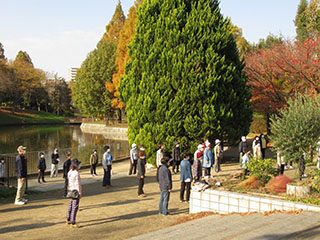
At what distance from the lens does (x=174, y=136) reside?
20.0 metres

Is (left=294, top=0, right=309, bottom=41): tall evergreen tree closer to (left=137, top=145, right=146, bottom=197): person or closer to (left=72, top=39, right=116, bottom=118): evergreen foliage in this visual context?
(left=72, top=39, right=116, bottom=118): evergreen foliage

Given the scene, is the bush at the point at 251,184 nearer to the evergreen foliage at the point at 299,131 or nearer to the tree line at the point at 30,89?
the evergreen foliage at the point at 299,131

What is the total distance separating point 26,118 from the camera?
7612cm

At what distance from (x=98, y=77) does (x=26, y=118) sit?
98.4 feet

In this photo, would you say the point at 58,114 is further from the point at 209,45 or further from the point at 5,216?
the point at 5,216

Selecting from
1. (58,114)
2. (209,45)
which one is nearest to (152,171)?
(209,45)

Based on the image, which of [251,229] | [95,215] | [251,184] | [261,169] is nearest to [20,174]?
[95,215]

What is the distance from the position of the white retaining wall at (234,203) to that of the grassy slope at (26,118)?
67486 mm

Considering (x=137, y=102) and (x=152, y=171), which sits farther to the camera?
(x=137, y=102)

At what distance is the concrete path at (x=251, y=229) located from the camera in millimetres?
6711

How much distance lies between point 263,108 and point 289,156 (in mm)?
16715

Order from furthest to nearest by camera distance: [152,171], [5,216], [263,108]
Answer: [263,108]
[152,171]
[5,216]

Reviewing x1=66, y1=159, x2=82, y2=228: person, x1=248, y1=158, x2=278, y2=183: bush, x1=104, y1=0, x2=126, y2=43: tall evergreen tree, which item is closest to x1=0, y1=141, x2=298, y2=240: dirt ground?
x1=66, y1=159, x2=82, y2=228: person

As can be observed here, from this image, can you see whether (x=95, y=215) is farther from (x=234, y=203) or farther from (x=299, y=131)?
(x=299, y=131)
